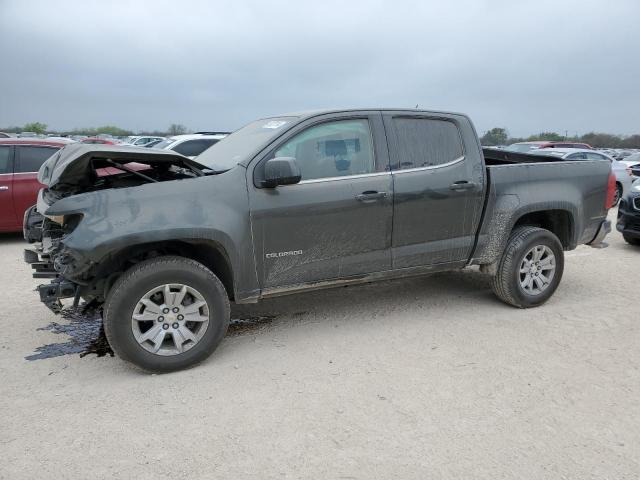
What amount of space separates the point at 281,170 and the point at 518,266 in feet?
8.29

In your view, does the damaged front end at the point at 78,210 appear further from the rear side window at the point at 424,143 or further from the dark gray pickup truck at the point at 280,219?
the rear side window at the point at 424,143

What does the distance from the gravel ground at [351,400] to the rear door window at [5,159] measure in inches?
157

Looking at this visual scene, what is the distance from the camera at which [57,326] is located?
4.68m

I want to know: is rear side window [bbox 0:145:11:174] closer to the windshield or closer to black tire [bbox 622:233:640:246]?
the windshield

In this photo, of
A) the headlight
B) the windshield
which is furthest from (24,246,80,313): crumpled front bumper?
the windshield

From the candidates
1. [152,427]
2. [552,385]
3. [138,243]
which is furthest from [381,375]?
[138,243]

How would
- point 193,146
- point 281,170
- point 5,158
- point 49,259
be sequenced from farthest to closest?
point 193,146 < point 5,158 < point 49,259 < point 281,170

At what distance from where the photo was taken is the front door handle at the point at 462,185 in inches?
181

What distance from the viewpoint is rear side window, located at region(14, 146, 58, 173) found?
27.2ft

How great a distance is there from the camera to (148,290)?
3.62 metres

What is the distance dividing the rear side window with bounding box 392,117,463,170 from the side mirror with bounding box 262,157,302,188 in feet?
3.27

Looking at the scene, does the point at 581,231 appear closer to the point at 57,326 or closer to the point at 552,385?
the point at 552,385

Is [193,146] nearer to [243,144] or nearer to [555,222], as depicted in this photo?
[243,144]

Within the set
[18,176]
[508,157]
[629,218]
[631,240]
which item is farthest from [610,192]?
[18,176]
